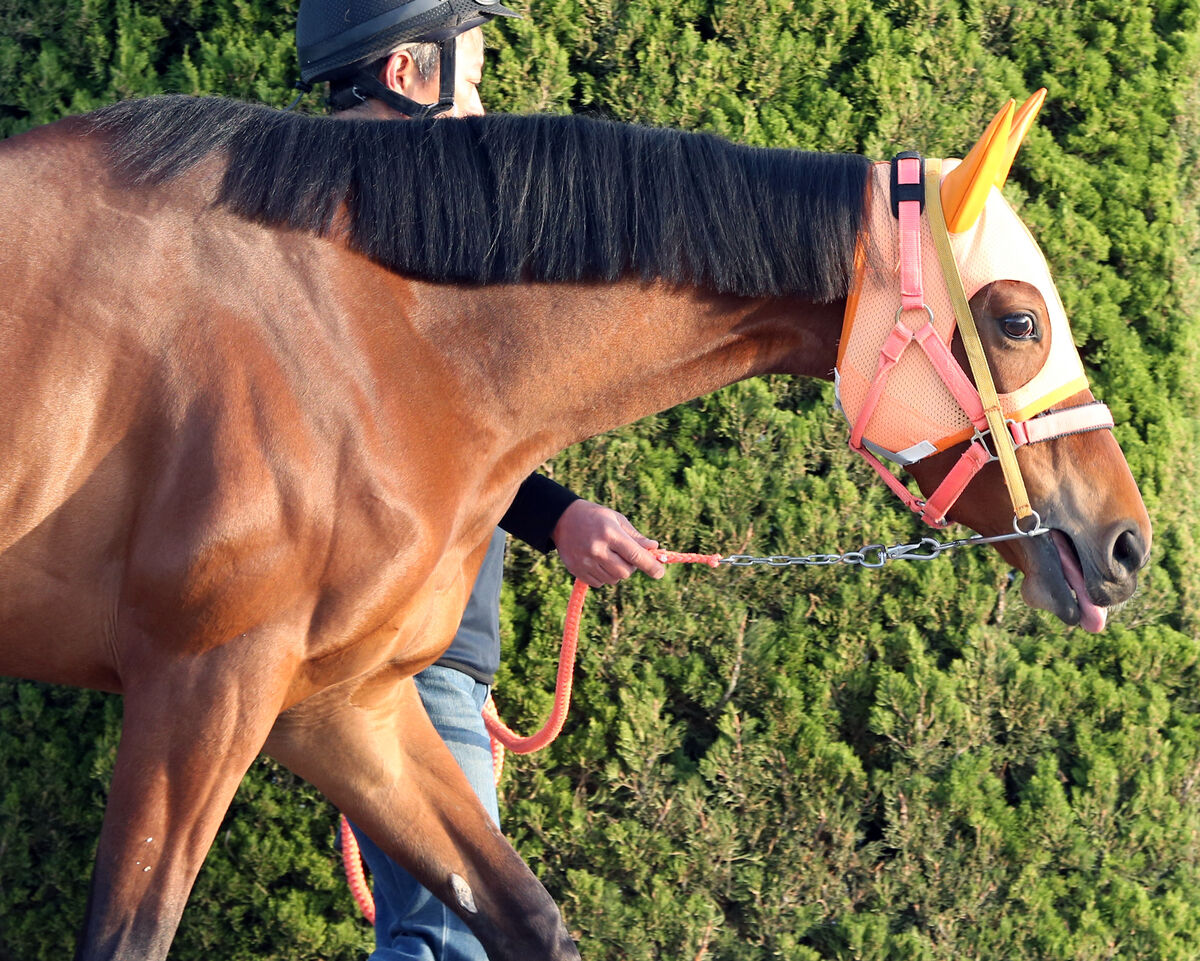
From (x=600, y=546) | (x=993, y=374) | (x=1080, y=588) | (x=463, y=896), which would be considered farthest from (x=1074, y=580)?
(x=463, y=896)

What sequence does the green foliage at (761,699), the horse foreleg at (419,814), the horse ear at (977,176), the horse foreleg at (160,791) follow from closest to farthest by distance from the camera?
1. the horse foreleg at (160,791)
2. the horse ear at (977,176)
3. the horse foreleg at (419,814)
4. the green foliage at (761,699)

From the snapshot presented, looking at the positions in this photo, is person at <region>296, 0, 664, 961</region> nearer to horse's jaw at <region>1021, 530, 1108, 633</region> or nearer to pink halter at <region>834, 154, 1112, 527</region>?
pink halter at <region>834, 154, 1112, 527</region>

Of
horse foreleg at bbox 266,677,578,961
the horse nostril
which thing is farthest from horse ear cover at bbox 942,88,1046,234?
horse foreleg at bbox 266,677,578,961

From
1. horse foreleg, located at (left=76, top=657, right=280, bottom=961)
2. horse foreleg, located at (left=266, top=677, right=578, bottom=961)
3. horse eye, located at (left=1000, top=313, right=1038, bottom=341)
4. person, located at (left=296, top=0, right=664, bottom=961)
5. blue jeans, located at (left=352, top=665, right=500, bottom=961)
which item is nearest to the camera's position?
horse foreleg, located at (left=76, top=657, right=280, bottom=961)

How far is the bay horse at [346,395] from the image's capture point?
7.04 feet

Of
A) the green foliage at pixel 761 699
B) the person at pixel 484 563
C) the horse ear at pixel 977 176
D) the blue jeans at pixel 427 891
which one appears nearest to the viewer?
the horse ear at pixel 977 176

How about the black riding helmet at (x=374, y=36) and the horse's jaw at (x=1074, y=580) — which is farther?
the black riding helmet at (x=374, y=36)

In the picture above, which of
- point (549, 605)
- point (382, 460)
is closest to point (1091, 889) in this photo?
point (549, 605)

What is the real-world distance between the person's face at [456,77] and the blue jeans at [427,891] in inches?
53.3

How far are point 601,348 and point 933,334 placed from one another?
65cm

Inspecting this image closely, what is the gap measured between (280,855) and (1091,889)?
97.4 inches

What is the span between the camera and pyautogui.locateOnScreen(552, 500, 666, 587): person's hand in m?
2.86

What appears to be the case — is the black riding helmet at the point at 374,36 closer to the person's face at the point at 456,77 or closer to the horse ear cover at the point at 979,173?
the person's face at the point at 456,77

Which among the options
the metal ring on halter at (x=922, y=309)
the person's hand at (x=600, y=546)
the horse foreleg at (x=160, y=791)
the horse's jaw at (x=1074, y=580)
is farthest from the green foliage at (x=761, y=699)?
the horse foreleg at (x=160, y=791)
